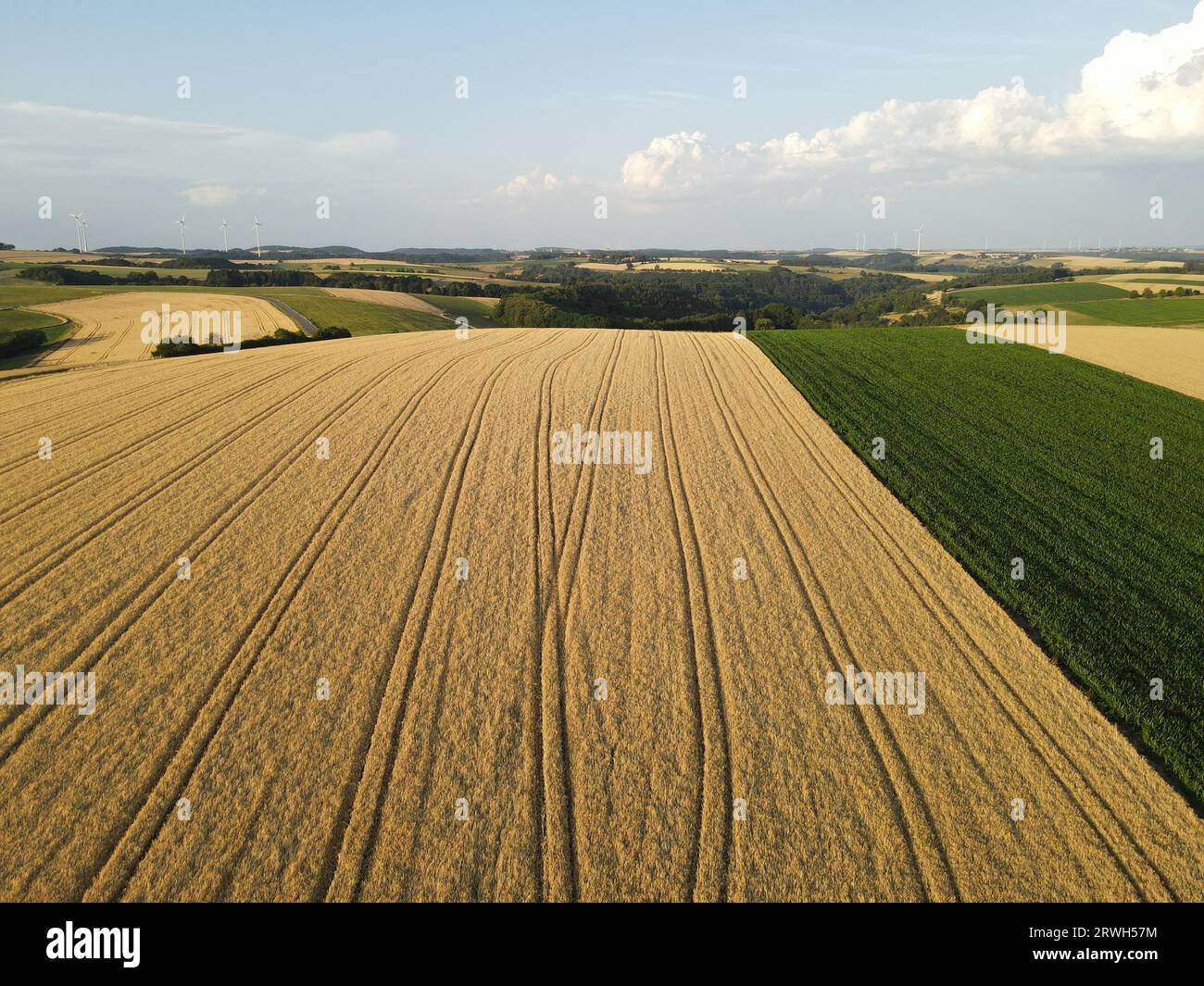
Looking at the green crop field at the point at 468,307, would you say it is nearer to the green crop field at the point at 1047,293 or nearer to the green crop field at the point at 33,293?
the green crop field at the point at 33,293

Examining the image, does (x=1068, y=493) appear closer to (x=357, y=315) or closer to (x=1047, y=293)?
(x=357, y=315)

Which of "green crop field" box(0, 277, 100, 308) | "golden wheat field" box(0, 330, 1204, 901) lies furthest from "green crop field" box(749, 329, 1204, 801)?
"green crop field" box(0, 277, 100, 308)

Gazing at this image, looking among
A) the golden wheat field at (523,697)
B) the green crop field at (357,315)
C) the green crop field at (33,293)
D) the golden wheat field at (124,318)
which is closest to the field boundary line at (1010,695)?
the golden wheat field at (523,697)

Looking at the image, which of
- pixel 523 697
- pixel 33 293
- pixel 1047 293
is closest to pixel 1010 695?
pixel 523 697

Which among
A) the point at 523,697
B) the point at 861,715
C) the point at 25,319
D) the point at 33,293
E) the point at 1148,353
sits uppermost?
the point at 33,293

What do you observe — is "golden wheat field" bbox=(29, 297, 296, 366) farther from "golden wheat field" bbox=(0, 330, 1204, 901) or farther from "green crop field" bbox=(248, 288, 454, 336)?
"golden wheat field" bbox=(0, 330, 1204, 901)
